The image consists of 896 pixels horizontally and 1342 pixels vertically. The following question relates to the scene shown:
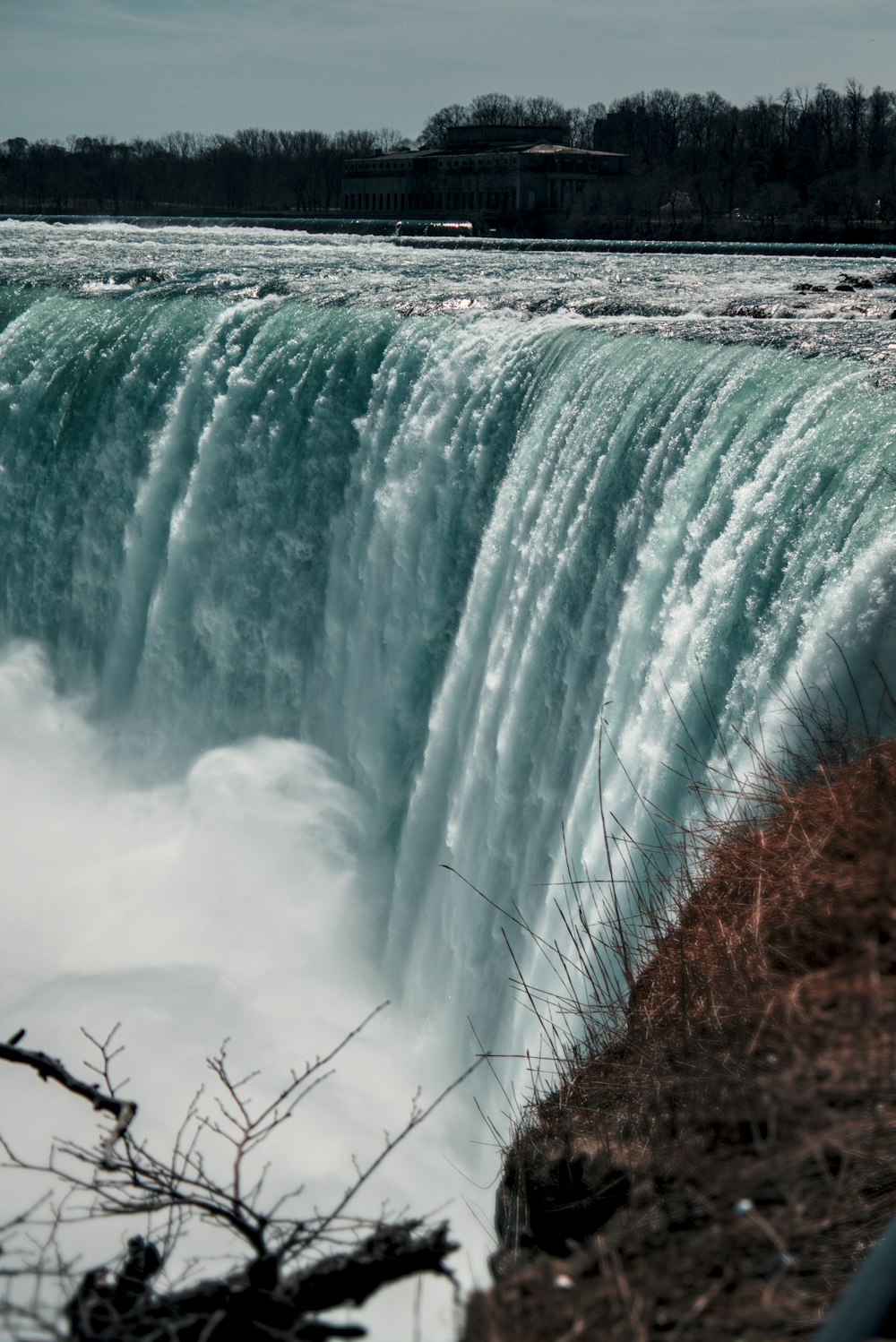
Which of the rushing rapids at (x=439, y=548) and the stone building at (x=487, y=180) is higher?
the stone building at (x=487, y=180)

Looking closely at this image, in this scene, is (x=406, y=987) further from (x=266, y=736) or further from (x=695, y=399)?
(x=695, y=399)

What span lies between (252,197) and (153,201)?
629 cm

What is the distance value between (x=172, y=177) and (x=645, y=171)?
33.2 meters

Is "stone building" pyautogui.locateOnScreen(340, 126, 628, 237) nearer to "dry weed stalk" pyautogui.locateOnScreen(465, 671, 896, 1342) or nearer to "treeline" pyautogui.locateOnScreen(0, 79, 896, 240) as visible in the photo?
"treeline" pyautogui.locateOnScreen(0, 79, 896, 240)

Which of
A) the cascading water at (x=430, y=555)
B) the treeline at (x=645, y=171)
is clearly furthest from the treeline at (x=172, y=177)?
the cascading water at (x=430, y=555)

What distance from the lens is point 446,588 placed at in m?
10.5

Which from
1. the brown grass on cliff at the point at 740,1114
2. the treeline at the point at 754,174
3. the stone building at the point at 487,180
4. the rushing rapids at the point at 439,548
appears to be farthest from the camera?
the stone building at the point at 487,180

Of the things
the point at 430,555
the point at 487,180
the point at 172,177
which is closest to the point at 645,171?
the point at 487,180

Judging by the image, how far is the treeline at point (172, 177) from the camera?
81.8 metres

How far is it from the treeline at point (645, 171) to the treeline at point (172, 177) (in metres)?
0.10

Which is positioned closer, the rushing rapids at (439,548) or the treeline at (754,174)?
the rushing rapids at (439,548)

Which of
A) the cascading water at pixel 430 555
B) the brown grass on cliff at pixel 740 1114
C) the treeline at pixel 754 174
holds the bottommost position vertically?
the brown grass on cliff at pixel 740 1114

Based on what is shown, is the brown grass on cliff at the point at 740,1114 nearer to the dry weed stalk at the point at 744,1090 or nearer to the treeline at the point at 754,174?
the dry weed stalk at the point at 744,1090

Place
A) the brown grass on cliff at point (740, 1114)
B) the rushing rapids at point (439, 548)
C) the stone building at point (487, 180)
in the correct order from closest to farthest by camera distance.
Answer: the brown grass on cliff at point (740, 1114), the rushing rapids at point (439, 548), the stone building at point (487, 180)
